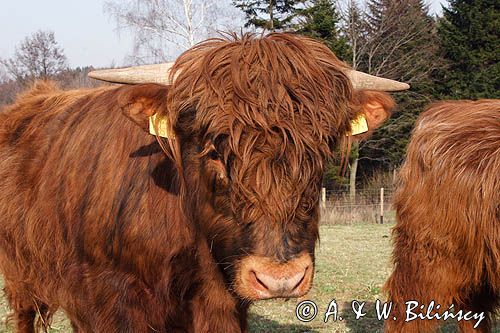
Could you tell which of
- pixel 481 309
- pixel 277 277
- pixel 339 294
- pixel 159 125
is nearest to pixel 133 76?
pixel 159 125

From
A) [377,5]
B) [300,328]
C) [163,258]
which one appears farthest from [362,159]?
[163,258]

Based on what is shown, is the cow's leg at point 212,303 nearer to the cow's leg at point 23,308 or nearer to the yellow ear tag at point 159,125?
the yellow ear tag at point 159,125

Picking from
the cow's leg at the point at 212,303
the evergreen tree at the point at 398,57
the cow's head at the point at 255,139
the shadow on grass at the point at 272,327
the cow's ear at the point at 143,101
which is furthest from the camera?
the evergreen tree at the point at 398,57

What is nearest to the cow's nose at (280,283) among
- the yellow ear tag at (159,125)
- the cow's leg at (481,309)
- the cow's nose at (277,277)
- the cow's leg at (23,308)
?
the cow's nose at (277,277)

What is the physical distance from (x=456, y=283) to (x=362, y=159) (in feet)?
91.9

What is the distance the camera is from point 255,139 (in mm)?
2344

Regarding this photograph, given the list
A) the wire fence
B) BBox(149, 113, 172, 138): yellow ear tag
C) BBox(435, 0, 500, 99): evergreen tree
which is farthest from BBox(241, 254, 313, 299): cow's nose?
BBox(435, 0, 500, 99): evergreen tree

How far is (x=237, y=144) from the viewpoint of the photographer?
235cm

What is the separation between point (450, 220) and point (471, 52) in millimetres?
28695

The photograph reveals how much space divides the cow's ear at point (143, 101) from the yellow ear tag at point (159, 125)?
3 cm

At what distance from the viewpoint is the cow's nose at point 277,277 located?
222cm

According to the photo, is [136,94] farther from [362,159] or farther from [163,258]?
[362,159]

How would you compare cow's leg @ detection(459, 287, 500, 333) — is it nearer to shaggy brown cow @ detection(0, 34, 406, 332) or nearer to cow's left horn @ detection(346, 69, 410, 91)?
shaggy brown cow @ detection(0, 34, 406, 332)

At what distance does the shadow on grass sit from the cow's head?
3.59 m
